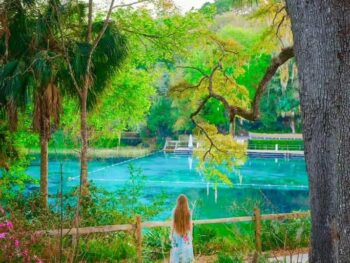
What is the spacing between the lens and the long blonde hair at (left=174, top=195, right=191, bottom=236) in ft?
21.3

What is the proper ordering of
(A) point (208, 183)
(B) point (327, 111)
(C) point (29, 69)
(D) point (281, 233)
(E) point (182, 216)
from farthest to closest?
(A) point (208, 183)
(C) point (29, 69)
(D) point (281, 233)
(E) point (182, 216)
(B) point (327, 111)

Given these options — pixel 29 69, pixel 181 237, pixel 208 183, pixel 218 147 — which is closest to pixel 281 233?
pixel 181 237

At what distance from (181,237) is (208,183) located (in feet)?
69.5

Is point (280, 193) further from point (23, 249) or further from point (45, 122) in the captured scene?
point (23, 249)

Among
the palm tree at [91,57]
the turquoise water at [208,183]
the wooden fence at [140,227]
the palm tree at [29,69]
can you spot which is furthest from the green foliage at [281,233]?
the turquoise water at [208,183]

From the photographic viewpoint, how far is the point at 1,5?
949 cm

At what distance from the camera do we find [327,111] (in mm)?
3232

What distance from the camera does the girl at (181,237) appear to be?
6645 mm

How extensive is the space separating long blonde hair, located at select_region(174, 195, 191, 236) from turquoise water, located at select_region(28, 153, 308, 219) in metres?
14.7

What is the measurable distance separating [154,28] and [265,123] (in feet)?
110

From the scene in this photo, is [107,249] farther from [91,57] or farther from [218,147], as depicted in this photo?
[218,147]

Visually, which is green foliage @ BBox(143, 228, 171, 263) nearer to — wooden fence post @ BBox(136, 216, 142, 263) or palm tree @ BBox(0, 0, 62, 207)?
wooden fence post @ BBox(136, 216, 142, 263)

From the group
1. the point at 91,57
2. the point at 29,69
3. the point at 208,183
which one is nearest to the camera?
the point at 29,69

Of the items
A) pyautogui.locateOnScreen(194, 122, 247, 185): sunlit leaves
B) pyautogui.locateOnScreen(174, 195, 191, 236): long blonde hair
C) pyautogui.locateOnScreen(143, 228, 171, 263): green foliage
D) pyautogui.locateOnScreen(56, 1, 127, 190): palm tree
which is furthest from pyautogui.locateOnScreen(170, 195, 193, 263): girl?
pyautogui.locateOnScreen(194, 122, 247, 185): sunlit leaves
